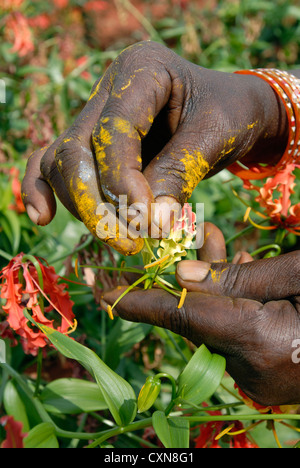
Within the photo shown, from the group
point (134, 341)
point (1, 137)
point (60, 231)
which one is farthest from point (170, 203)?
point (1, 137)

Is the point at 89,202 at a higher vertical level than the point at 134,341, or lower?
higher

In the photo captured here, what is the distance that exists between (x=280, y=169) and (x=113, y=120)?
462 millimetres

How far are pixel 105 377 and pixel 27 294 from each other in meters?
0.21

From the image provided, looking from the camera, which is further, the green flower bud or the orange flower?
the orange flower

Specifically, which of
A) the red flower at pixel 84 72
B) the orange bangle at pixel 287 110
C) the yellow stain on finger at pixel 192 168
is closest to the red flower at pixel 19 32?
the red flower at pixel 84 72

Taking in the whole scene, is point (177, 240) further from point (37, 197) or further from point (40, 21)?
point (40, 21)

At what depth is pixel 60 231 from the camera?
1.28 metres

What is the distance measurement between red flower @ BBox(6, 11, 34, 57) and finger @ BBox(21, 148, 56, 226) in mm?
1383

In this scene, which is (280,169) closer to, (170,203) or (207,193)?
(170,203)

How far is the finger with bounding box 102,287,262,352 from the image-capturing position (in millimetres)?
697

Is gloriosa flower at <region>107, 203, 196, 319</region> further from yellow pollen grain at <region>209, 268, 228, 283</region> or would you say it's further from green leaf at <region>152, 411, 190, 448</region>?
green leaf at <region>152, 411, 190, 448</region>

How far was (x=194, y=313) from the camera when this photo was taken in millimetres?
715

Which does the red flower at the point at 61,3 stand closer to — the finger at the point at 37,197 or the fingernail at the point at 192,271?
the finger at the point at 37,197

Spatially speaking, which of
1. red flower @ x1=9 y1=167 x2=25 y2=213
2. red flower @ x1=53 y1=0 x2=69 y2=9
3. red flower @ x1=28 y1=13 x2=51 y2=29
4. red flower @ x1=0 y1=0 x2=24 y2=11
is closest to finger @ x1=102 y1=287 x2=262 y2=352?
red flower @ x1=9 y1=167 x2=25 y2=213
